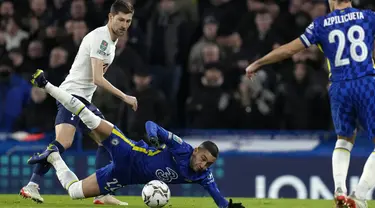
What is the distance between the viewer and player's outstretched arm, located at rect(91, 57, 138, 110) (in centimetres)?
1136

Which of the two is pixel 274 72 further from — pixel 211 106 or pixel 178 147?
A: pixel 178 147

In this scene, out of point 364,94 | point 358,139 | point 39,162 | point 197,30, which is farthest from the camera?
point 197,30

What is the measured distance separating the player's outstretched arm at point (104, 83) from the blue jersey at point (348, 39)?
213 cm

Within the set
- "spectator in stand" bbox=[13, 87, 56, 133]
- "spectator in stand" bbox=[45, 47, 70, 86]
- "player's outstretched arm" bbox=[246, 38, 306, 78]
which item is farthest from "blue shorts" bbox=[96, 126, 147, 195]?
"spectator in stand" bbox=[45, 47, 70, 86]

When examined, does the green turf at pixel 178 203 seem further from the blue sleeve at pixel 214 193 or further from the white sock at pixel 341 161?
the white sock at pixel 341 161

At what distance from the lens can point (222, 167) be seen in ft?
50.4

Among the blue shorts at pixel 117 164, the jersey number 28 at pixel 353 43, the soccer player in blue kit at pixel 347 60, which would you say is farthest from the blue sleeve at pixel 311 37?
the blue shorts at pixel 117 164

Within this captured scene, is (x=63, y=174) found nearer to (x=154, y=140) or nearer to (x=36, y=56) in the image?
(x=154, y=140)

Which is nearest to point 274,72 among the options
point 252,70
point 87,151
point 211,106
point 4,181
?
point 211,106

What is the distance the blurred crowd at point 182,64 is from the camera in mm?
15742

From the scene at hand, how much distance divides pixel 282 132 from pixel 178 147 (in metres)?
4.58

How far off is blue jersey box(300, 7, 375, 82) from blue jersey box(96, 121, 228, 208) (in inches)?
70.6

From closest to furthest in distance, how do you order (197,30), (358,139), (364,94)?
(364,94), (358,139), (197,30)

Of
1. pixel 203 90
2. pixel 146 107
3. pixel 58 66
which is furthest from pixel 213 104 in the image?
pixel 58 66
